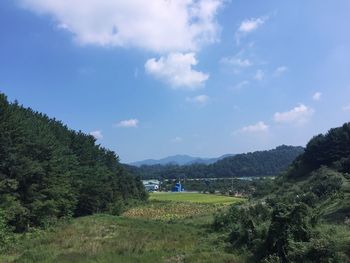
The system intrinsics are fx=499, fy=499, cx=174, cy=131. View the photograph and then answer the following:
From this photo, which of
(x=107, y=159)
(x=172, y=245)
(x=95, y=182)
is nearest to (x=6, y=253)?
(x=172, y=245)

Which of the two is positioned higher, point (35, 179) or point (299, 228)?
point (35, 179)

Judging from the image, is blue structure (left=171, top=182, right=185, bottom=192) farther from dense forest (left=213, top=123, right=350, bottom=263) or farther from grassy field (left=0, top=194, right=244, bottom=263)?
grassy field (left=0, top=194, right=244, bottom=263)

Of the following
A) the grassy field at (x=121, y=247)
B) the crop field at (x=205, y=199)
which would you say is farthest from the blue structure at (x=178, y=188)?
the grassy field at (x=121, y=247)

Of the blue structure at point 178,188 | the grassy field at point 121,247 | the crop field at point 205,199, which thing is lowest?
the grassy field at point 121,247

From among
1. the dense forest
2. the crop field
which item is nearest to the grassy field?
the dense forest

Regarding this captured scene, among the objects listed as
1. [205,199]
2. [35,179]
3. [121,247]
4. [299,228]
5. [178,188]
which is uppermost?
[178,188]

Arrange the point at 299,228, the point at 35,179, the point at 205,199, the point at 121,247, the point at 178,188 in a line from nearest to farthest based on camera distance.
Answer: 1. the point at 299,228
2. the point at 121,247
3. the point at 35,179
4. the point at 205,199
5. the point at 178,188

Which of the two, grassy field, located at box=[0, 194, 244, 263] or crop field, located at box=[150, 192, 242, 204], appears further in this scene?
crop field, located at box=[150, 192, 242, 204]

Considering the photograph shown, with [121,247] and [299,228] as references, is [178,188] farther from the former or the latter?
[299,228]

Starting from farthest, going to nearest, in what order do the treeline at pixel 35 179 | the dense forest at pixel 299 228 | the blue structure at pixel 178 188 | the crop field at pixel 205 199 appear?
the blue structure at pixel 178 188 → the crop field at pixel 205 199 → the treeline at pixel 35 179 → the dense forest at pixel 299 228

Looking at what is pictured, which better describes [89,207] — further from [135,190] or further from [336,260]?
[336,260]

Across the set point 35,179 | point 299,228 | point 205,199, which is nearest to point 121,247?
point 299,228

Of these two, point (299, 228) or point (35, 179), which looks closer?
point (299, 228)

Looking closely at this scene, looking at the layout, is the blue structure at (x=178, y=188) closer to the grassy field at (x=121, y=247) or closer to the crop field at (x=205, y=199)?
the crop field at (x=205, y=199)
